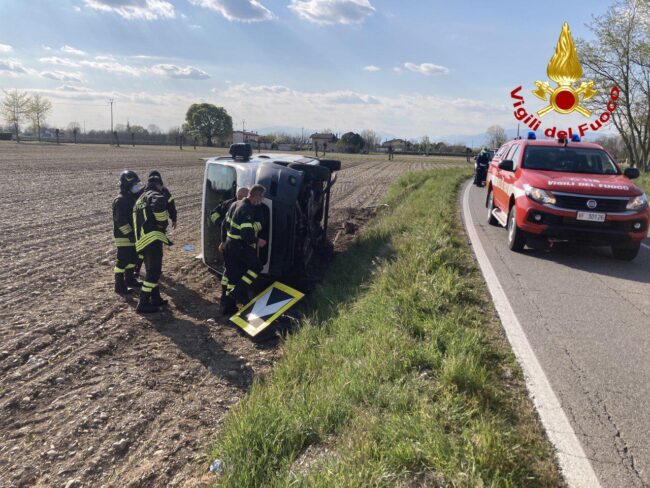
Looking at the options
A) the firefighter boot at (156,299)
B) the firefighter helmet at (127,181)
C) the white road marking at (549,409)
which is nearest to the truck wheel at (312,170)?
the firefighter helmet at (127,181)

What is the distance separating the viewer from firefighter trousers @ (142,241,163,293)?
19.8 feet

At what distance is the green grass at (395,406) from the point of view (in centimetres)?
258

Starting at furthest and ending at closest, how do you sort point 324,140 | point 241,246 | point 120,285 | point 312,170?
1. point 324,140
2. point 312,170
3. point 120,285
4. point 241,246

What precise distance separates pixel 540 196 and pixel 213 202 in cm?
492

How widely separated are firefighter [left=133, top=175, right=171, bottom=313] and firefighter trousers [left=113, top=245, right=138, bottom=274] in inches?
21.1

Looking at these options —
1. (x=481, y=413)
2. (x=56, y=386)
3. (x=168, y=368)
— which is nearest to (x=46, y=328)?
(x=56, y=386)

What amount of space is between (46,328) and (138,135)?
104794 millimetres

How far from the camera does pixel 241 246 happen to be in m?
5.93

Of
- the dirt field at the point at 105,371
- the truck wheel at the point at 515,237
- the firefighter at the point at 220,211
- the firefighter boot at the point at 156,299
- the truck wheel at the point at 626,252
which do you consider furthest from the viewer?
the truck wheel at the point at 515,237

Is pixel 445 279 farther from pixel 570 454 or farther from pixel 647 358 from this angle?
pixel 570 454

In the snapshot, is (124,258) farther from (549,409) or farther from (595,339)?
(595,339)

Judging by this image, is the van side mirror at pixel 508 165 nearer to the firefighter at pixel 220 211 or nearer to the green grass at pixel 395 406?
the green grass at pixel 395 406

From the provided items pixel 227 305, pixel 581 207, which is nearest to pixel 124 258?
pixel 227 305

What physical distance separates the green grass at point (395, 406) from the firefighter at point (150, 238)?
2082 millimetres
